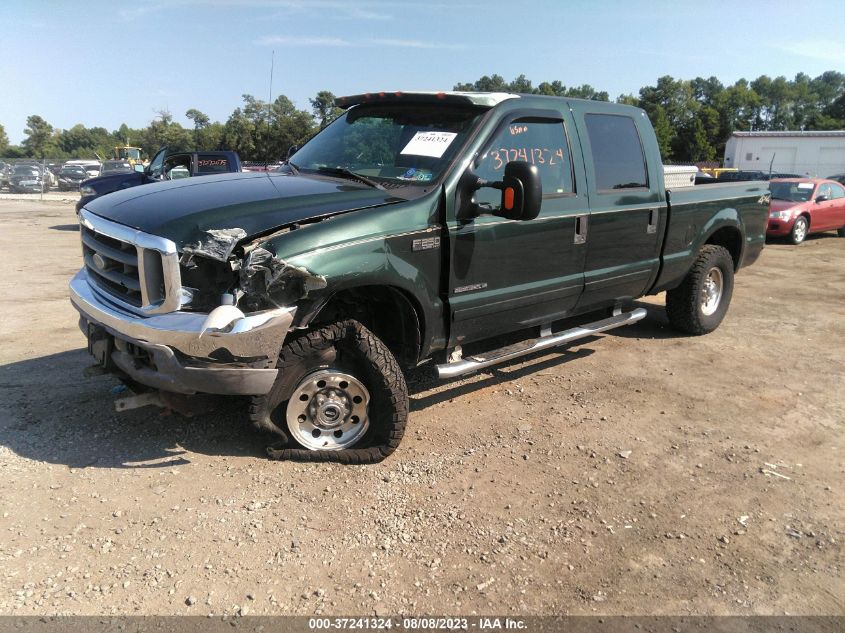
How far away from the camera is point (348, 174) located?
428cm

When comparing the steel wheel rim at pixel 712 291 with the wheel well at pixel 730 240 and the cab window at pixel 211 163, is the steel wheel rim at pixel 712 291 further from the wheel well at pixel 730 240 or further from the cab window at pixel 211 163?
the cab window at pixel 211 163

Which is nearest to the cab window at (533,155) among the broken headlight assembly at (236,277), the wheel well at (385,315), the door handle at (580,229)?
the door handle at (580,229)

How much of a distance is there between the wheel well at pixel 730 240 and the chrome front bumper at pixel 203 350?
16.8ft

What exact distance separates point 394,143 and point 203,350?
1984 mm

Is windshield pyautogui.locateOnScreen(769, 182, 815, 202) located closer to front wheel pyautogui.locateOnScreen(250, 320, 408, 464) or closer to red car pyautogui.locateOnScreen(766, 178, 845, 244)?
red car pyautogui.locateOnScreen(766, 178, 845, 244)

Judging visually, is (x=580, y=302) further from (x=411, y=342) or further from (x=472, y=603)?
(x=472, y=603)

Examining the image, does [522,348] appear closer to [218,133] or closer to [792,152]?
[792,152]

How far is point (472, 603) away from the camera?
271 cm

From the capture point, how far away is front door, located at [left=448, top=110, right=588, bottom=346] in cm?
407

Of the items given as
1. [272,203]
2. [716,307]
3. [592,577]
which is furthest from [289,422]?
[716,307]

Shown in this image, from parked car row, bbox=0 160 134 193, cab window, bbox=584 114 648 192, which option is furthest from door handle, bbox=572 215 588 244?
parked car row, bbox=0 160 134 193

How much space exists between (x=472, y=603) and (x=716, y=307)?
5.28 meters

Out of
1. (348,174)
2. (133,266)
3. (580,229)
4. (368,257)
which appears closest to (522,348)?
(580,229)

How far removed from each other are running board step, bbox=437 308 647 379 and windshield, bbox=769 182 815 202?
12.1 meters
